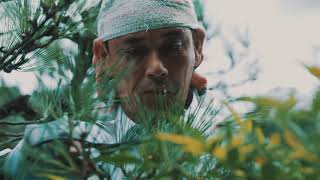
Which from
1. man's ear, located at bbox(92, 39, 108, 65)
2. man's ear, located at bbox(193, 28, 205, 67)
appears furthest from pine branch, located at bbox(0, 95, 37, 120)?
man's ear, located at bbox(193, 28, 205, 67)

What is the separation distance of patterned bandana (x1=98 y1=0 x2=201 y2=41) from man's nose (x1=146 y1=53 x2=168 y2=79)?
0.28 feet

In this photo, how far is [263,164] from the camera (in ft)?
1.31

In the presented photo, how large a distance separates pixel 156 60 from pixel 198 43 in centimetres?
30

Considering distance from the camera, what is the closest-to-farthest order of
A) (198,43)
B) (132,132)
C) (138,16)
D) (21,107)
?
(132,132) < (138,16) < (198,43) < (21,107)

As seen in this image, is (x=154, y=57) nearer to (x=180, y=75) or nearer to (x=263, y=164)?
(x=180, y=75)

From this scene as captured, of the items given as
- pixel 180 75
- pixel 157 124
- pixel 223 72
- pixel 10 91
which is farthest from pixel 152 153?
pixel 223 72

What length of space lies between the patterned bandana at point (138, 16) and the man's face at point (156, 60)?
0.01 m

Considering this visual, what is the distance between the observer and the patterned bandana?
118 centimetres

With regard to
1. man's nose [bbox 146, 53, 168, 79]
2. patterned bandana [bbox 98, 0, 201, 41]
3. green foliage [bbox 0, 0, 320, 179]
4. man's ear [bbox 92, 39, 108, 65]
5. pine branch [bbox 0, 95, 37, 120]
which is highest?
green foliage [bbox 0, 0, 320, 179]

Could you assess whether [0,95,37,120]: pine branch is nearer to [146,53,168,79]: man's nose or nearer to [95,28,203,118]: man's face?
[95,28,203,118]: man's face

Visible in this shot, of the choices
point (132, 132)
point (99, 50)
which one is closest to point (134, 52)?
point (99, 50)

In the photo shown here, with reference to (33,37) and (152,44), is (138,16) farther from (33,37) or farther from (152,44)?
(33,37)

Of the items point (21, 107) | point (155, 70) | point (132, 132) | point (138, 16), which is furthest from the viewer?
point (21, 107)

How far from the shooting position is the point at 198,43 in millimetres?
1390
